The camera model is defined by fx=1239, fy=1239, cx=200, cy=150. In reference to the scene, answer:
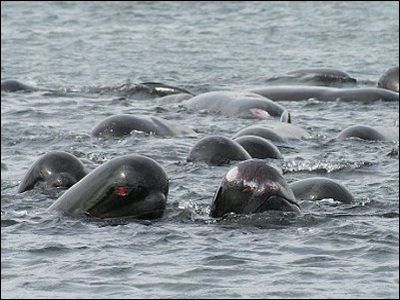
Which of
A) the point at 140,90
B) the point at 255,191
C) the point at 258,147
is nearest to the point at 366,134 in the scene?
the point at 258,147

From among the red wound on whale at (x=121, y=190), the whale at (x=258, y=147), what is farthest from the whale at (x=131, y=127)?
the red wound on whale at (x=121, y=190)

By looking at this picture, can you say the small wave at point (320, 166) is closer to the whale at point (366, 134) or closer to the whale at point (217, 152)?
the whale at point (217, 152)

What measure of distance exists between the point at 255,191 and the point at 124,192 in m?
1.22

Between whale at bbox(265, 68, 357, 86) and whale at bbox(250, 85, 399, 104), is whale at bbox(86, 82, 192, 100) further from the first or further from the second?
whale at bbox(265, 68, 357, 86)

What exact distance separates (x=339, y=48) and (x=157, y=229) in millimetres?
18180

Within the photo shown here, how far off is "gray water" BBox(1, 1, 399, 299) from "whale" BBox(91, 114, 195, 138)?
0.65 ft

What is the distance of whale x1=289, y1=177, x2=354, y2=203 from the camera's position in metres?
12.2

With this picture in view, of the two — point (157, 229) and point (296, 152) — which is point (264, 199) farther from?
point (296, 152)

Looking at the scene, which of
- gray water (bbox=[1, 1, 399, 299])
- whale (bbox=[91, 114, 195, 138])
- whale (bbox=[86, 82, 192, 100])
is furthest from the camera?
whale (bbox=[86, 82, 192, 100])

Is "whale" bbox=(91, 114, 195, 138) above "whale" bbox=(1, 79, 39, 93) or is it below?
above

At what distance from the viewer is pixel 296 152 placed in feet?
52.0

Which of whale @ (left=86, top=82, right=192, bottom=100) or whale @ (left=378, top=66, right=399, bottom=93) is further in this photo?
whale @ (left=378, top=66, right=399, bottom=93)

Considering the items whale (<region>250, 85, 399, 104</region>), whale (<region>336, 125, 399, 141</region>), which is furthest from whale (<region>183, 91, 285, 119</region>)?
whale (<region>336, 125, 399, 141</region>)

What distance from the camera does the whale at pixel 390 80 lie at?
22516 mm
